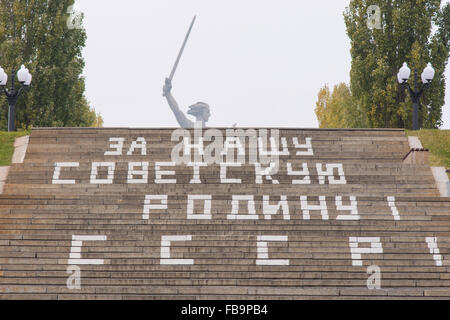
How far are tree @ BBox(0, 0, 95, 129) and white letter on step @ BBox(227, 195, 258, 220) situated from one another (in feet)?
52.3

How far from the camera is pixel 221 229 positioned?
15789 mm

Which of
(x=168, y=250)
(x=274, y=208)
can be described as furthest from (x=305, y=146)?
(x=168, y=250)

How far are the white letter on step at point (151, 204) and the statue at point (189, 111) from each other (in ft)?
58.3

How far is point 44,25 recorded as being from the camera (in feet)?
104

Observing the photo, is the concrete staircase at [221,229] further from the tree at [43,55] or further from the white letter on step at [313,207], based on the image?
the tree at [43,55]

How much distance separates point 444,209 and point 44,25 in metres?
21.1

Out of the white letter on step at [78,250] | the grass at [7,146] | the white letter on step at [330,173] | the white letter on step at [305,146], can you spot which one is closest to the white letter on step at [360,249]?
the white letter on step at [330,173]

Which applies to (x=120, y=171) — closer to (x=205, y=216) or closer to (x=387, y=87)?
(x=205, y=216)

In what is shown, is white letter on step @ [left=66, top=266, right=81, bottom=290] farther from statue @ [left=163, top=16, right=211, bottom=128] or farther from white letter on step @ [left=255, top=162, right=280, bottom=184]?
statue @ [left=163, top=16, right=211, bottom=128]

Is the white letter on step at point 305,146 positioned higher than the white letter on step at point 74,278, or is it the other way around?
the white letter on step at point 305,146

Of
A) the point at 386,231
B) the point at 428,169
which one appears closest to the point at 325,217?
the point at 386,231

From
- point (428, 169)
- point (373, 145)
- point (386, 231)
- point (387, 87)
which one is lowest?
point (386, 231)

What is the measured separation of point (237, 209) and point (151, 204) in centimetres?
202

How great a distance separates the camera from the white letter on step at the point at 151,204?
54.0ft
